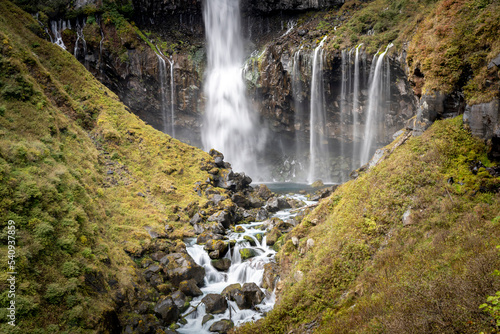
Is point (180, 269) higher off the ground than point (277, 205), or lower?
higher

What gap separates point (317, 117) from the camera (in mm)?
36062

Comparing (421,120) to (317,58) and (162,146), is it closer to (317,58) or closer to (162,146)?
(162,146)

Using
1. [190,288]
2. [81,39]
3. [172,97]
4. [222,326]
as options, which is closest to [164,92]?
[172,97]

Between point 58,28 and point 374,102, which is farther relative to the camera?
point 58,28

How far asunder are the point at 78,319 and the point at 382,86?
3047 cm

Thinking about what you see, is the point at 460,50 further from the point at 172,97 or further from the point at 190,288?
the point at 172,97

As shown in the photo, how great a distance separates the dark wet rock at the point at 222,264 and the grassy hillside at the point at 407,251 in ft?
13.4

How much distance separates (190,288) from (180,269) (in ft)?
3.62

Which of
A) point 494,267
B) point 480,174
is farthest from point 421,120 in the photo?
point 494,267

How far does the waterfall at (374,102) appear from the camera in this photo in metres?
27.2

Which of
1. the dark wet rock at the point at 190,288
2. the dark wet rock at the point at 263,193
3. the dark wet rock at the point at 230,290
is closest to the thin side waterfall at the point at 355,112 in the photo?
the dark wet rock at the point at 263,193

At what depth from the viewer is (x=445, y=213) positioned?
6.98 metres

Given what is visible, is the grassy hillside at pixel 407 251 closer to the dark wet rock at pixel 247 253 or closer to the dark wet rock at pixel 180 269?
the dark wet rock at pixel 247 253

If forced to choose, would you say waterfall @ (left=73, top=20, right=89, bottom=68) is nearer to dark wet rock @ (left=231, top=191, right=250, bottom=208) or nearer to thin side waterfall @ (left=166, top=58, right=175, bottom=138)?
thin side waterfall @ (left=166, top=58, right=175, bottom=138)
